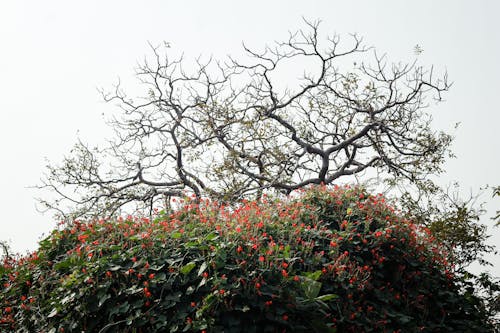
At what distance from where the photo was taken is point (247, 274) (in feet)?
13.5

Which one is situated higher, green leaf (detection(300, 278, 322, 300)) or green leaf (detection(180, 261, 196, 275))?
green leaf (detection(180, 261, 196, 275))

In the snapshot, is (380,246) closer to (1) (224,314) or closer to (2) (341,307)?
(2) (341,307)

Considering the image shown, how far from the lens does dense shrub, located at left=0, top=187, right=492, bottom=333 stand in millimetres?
4082

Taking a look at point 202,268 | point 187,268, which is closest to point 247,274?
point 202,268

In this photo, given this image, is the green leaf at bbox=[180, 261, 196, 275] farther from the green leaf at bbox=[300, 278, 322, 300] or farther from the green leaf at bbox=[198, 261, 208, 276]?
the green leaf at bbox=[300, 278, 322, 300]

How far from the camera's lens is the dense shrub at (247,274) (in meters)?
4.08

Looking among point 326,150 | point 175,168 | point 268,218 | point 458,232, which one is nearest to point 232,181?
point 175,168

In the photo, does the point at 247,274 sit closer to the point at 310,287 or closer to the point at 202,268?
the point at 202,268

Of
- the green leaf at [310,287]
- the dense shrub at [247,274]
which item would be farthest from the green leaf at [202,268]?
the green leaf at [310,287]

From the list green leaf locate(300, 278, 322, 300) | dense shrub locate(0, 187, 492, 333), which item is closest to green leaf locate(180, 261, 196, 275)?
dense shrub locate(0, 187, 492, 333)

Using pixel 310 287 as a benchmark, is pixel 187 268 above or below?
above

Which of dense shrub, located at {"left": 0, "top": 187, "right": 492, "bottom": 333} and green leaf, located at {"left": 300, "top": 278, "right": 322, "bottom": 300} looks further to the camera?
Result: green leaf, located at {"left": 300, "top": 278, "right": 322, "bottom": 300}

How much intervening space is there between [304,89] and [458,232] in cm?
521

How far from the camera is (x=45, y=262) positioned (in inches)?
207
